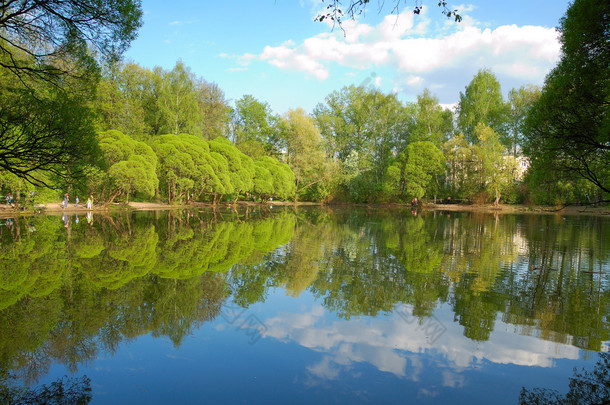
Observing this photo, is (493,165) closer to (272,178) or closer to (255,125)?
(272,178)

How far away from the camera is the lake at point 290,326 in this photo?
5.41m

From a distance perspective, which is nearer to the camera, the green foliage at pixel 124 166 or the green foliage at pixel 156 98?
the green foliage at pixel 124 166

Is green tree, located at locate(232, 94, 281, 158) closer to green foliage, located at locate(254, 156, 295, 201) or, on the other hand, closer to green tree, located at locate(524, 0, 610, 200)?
green foliage, located at locate(254, 156, 295, 201)

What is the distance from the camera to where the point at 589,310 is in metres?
8.67

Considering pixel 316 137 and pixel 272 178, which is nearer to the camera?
pixel 272 178

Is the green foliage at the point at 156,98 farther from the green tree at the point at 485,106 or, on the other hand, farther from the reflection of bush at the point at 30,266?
the green tree at the point at 485,106

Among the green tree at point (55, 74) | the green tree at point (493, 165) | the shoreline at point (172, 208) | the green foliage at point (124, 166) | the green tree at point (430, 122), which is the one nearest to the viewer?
the green tree at point (55, 74)

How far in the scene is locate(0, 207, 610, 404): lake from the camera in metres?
5.41

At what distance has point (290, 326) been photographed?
782 cm

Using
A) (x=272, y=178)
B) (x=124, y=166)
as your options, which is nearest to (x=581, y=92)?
(x=124, y=166)

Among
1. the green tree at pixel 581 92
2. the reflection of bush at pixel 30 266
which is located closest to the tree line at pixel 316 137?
the green tree at pixel 581 92

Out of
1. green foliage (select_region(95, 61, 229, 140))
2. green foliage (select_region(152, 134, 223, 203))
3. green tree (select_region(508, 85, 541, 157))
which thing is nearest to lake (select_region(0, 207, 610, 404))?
green foliage (select_region(152, 134, 223, 203))

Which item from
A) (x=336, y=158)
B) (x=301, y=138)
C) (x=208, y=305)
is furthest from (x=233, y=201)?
(x=208, y=305)

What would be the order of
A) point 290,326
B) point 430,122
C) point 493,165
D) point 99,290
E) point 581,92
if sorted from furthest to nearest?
1. point 430,122
2. point 493,165
3. point 581,92
4. point 99,290
5. point 290,326
